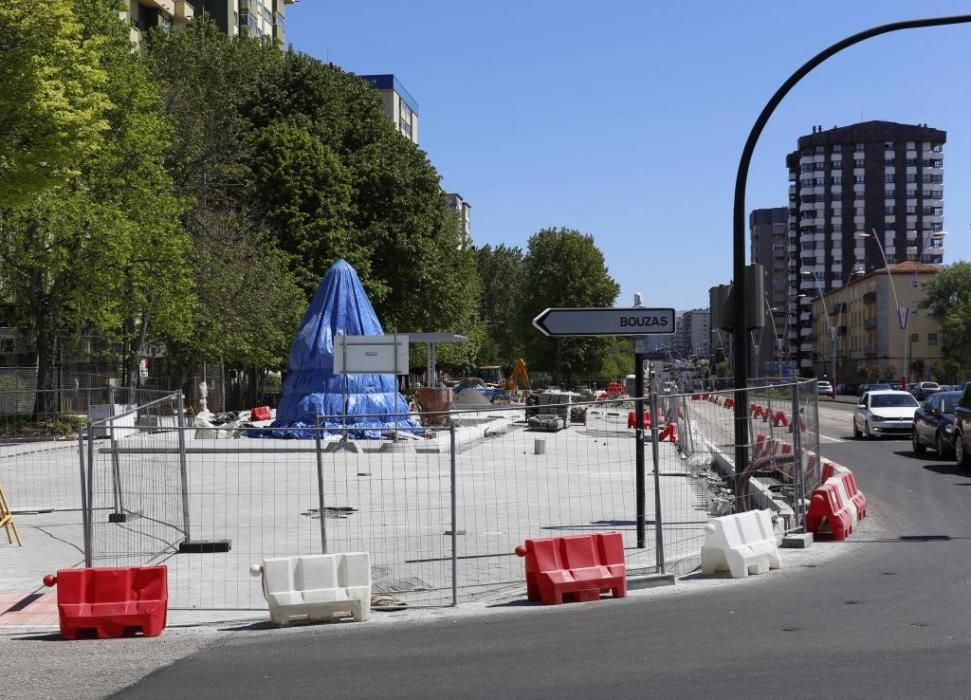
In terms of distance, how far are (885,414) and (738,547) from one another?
1010 inches

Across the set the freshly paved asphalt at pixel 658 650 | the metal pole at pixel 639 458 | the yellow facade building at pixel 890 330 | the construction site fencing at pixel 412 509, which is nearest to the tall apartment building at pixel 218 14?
the construction site fencing at pixel 412 509

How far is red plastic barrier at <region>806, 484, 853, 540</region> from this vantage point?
46.4 ft

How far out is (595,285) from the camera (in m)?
99.2

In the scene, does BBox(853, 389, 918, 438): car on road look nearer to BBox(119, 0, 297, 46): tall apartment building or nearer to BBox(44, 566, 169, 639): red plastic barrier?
BBox(44, 566, 169, 639): red plastic barrier

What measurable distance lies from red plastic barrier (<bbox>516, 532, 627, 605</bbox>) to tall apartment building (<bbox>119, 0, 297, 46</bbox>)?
60.4 metres

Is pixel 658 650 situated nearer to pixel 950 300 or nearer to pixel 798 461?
pixel 798 461

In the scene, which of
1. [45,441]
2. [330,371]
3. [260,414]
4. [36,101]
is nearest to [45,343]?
[45,441]

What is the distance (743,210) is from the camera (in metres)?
15.5

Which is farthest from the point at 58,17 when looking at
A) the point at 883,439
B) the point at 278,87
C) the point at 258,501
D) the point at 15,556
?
the point at 278,87

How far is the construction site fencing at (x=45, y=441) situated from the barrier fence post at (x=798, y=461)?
8.45m

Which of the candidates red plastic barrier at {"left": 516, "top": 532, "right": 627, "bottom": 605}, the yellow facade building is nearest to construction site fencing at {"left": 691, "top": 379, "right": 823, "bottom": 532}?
red plastic barrier at {"left": 516, "top": 532, "right": 627, "bottom": 605}

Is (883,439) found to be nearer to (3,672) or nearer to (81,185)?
(81,185)

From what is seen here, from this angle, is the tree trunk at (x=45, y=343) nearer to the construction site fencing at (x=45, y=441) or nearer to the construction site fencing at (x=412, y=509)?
the construction site fencing at (x=45, y=441)

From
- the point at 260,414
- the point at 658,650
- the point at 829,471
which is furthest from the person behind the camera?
the point at 260,414
